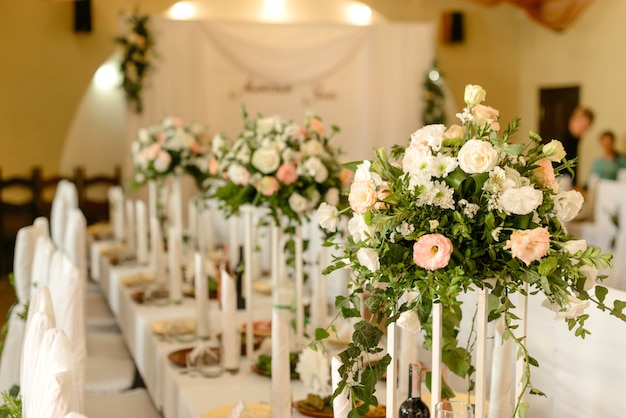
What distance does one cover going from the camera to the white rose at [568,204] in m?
1.72

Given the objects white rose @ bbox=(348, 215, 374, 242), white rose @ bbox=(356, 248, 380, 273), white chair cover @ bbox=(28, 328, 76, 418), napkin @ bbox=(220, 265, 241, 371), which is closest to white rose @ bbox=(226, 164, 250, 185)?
napkin @ bbox=(220, 265, 241, 371)

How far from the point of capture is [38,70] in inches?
359

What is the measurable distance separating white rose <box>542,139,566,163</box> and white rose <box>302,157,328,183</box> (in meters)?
1.38

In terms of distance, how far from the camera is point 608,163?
819 cm

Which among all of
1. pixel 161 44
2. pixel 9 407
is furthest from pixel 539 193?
A: pixel 161 44

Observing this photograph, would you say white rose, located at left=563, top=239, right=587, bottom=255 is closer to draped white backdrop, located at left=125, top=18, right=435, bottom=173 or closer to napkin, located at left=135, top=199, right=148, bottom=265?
→ napkin, located at left=135, top=199, right=148, bottom=265

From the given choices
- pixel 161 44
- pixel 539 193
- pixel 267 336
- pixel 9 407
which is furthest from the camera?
pixel 161 44

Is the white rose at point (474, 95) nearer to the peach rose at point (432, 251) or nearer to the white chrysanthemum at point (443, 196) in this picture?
the white chrysanthemum at point (443, 196)

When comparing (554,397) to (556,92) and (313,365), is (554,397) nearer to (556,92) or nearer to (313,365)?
(313,365)

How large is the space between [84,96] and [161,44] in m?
1.18

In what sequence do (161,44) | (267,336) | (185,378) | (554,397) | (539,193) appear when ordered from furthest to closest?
(161,44) < (267,336) < (185,378) < (554,397) < (539,193)

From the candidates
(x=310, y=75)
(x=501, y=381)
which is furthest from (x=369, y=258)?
(x=310, y=75)

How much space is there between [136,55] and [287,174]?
598 cm

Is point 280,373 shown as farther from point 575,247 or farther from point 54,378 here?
point 575,247
